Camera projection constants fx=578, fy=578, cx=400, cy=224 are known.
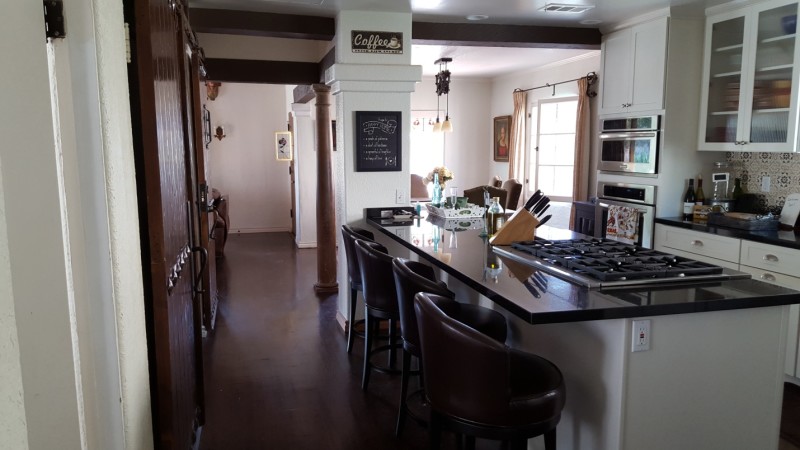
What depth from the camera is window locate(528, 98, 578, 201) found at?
7.64 m

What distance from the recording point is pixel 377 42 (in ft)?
14.0

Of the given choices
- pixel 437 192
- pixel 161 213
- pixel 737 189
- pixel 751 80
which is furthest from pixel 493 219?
pixel 737 189

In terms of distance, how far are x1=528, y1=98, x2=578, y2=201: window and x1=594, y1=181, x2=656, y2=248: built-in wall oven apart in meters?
2.38

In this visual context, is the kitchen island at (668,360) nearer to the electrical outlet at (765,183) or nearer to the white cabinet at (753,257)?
the white cabinet at (753,257)

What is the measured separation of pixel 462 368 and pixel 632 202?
343 cm

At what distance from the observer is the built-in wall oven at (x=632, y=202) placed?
457cm

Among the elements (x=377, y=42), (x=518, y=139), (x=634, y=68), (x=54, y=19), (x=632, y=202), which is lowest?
(x=632, y=202)

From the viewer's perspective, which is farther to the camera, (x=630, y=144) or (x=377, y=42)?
(x=630, y=144)

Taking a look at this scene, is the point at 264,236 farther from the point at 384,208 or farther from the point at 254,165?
the point at 384,208

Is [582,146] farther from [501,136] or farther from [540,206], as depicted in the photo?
[540,206]

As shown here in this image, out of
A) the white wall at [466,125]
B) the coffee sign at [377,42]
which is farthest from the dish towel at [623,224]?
the white wall at [466,125]

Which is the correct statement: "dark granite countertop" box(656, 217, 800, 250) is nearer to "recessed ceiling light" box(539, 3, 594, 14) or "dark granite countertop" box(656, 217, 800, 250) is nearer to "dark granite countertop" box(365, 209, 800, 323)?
"dark granite countertop" box(365, 209, 800, 323)

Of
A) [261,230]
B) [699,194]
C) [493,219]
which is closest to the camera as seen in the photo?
[493,219]

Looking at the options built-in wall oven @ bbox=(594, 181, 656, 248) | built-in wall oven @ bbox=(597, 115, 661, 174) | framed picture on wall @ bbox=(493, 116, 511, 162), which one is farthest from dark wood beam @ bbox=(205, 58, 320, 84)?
framed picture on wall @ bbox=(493, 116, 511, 162)
